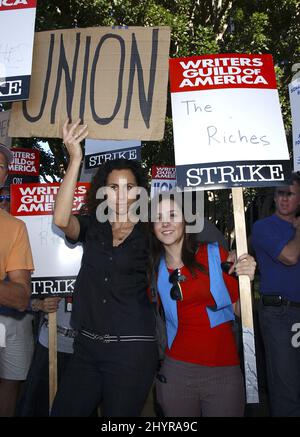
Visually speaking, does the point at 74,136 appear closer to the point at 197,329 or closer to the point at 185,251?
the point at 185,251

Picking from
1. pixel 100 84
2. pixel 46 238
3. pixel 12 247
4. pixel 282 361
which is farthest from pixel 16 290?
pixel 282 361

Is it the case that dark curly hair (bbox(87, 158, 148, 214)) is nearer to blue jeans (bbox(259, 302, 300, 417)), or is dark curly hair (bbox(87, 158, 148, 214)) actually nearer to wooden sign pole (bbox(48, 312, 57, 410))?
wooden sign pole (bbox(48, 312, 57, 410))

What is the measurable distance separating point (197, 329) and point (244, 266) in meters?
0.41

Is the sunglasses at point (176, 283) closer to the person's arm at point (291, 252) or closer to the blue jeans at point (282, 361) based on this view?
the person's arm at point (291, 252)

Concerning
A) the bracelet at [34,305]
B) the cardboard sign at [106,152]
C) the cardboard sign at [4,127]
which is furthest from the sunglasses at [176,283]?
the cardboard sign at [106,152]

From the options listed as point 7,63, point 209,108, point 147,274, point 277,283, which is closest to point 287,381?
point 277,283

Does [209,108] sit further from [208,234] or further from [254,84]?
[208,234]

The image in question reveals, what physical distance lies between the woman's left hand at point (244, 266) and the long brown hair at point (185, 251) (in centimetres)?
16

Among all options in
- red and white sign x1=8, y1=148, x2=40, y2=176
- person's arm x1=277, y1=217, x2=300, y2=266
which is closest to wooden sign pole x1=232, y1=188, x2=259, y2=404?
person's arm x1=277, y1=217, x2=300, y2=266

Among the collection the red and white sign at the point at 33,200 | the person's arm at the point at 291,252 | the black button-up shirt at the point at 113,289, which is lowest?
the black button-up shirt at the point at 113,289

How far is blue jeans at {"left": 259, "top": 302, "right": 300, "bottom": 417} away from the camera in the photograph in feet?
10.7

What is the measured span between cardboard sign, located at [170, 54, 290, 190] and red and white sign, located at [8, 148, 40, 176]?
6.00 m

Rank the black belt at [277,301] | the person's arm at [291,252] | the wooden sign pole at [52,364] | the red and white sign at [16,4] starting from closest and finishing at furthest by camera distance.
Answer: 1. the wooden sign pole at [52,364]
2. the red and white sign at [16,4]
3. the person's arm at [291,252]
4. the black belt at [277,301]

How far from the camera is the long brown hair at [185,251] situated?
2.51 metres
